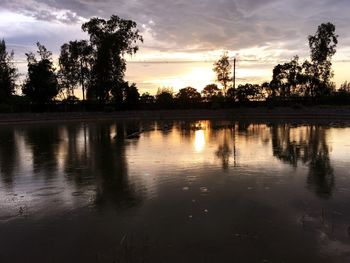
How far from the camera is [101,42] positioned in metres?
56.8

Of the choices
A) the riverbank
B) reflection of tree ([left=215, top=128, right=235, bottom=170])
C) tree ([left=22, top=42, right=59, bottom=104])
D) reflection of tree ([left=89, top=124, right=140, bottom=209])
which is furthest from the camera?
tree ([left=22, top=42, right=59, bottom=104])

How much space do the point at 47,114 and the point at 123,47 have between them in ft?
48.2

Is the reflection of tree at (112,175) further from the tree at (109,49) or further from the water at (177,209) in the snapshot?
the tree at (109,49)

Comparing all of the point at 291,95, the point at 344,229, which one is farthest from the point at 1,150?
the point at 291,95

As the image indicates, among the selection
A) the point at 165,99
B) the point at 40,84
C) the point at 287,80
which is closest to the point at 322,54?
the point at 287,80

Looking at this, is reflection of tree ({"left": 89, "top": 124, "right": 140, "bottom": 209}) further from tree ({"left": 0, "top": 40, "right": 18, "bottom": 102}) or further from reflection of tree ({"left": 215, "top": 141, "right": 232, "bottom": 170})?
tree ({"left": 0, "top": 40, "right": 18, "bottom": 102})

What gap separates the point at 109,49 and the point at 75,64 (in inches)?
299

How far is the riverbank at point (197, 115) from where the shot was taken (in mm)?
47438

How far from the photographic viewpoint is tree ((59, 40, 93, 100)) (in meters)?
59.2

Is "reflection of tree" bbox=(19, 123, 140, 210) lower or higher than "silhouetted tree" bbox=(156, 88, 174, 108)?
lower

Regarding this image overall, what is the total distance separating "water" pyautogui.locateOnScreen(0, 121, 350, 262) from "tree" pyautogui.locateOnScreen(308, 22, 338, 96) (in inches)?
1686

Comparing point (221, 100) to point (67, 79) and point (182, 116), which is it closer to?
point (182, 116)

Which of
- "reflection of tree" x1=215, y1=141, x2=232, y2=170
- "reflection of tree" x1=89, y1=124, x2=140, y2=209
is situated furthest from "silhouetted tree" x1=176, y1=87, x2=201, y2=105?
"reflection of tree" x1=215, y1=141, x2=232, y2=170

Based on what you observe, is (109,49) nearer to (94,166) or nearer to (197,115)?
(197,115)
